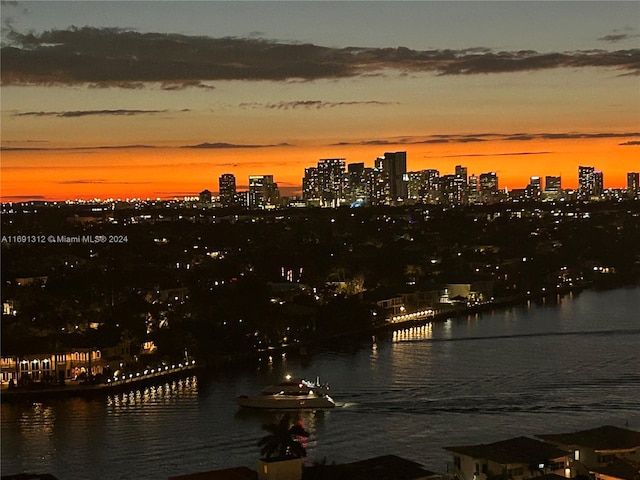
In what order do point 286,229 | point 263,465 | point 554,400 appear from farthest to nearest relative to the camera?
point 286,229 → point 554,400 → point 263,465

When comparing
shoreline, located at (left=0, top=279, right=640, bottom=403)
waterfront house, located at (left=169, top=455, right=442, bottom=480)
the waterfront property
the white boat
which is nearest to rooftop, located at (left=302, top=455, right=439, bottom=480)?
waterfront house, located at (left=169, top=455, right=442, bottom=480)

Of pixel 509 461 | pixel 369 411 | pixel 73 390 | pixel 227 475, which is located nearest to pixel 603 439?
pixel 509 461

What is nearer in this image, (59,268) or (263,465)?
(263,465)

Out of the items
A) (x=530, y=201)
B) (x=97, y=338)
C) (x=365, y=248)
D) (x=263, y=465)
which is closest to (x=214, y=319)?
(x=97, y=338)

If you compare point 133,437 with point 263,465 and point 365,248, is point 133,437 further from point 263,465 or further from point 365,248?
point 365,248

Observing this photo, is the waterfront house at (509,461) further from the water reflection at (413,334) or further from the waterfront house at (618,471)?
the water reflection at (413,334)

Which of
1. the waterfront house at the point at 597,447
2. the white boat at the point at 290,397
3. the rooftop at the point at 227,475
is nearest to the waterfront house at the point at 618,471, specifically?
the waterfront house at the point at 597,447

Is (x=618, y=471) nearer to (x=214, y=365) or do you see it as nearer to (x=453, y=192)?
(x=214, y=365)
